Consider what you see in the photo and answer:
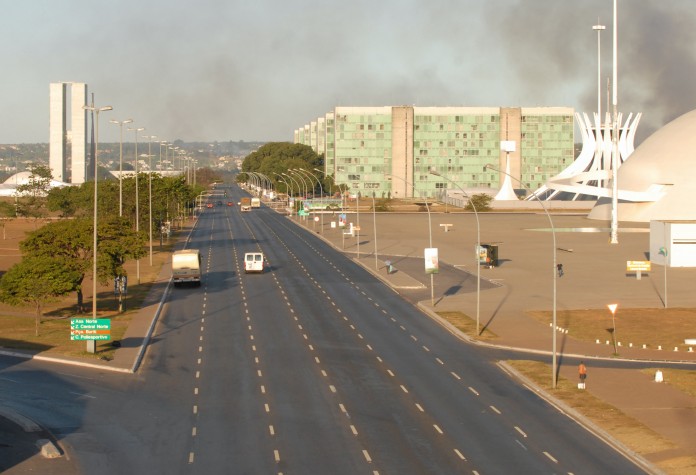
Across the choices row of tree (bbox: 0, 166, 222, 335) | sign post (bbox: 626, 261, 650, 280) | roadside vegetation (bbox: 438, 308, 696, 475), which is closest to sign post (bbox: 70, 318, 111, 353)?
row of tree (bbox: 0, 166, 222, 335)

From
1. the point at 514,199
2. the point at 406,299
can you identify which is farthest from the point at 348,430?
the point at 514,199

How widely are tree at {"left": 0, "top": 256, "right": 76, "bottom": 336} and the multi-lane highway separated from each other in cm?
579

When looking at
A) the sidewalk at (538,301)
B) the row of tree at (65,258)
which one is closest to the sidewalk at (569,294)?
the sidewalk at (538,301)

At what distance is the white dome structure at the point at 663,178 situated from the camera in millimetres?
135125

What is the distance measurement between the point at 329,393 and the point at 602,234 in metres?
89.3

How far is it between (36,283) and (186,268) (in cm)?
1777

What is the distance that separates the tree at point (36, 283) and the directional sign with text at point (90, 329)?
6798mm

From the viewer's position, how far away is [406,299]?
62.2 metres

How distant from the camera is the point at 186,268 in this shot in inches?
2667

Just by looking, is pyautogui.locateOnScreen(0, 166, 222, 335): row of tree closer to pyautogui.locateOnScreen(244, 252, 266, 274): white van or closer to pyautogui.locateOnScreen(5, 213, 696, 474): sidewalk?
pyautogui.locateOnScreen(5, 213, 696, 474): sidewalk

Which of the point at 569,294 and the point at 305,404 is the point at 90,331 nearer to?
the point at 305,404

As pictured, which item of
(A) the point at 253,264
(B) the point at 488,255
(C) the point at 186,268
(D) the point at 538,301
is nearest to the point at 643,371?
(D) the point at 538,301

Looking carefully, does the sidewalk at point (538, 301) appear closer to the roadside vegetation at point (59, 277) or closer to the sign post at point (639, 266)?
the sign post at point (639, 266)

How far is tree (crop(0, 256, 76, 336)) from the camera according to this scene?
50.6 metres
